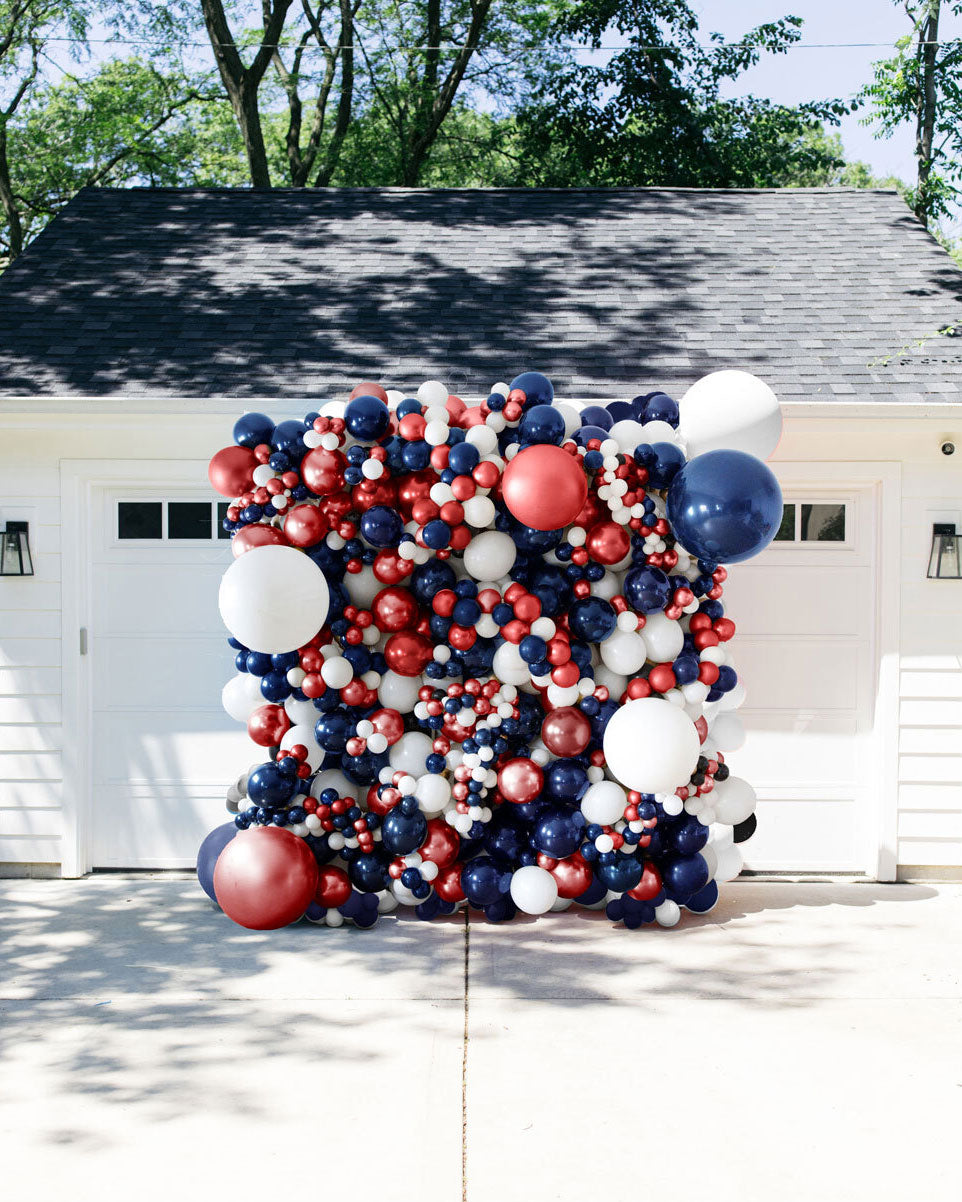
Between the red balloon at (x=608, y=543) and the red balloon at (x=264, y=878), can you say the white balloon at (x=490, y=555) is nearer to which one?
the red balloon at (x=608, y=543)

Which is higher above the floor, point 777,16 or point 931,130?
point 777,16

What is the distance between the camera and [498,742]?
189 inches

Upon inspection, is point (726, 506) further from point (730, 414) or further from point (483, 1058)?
point (483, 1058)

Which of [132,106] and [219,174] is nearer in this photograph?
[132,106]

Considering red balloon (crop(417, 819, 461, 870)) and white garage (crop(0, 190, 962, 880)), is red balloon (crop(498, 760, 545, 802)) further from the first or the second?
white garage (crop(0, 190, 962, 880))

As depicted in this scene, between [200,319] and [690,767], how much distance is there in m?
3.85

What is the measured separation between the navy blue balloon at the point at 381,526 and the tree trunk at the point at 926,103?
11.4 metres

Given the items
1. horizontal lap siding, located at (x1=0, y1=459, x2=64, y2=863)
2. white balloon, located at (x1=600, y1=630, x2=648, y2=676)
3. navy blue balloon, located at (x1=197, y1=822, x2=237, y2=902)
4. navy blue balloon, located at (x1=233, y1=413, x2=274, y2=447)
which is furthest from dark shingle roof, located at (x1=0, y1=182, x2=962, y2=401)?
navy blue balloon, located at (x1=197, y1=822, x2=237, y2=902)

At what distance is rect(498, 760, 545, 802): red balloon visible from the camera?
4.70m

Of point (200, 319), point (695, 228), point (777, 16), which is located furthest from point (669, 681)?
Answer: point (777, 16)

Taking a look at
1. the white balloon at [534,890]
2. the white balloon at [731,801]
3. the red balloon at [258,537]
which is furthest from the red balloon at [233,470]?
the white balloon at [731,801]

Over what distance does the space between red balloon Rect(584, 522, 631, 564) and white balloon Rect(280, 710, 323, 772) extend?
60.4 inches

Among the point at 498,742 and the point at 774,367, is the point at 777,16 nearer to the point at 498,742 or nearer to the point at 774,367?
the point at 774,367

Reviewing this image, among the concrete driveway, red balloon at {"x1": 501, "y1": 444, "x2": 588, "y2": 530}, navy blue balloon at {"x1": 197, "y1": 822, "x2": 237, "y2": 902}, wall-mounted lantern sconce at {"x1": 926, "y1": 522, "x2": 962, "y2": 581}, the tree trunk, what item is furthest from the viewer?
the tree trunk
